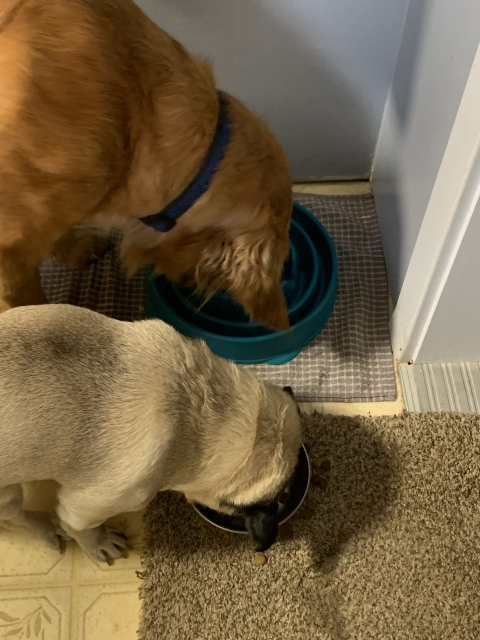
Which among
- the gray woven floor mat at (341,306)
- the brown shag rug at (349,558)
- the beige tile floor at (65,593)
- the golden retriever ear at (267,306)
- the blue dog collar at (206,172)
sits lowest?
the beige tile floor at (65,593)

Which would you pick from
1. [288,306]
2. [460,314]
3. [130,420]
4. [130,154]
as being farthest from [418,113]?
[130,420]

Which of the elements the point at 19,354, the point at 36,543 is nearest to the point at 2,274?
the point at 19,354

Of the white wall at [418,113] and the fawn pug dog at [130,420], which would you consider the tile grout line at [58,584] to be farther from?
the white wall at [418,113]

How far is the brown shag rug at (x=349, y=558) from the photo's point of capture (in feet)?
5.48

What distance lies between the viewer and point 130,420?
1268 millimetres

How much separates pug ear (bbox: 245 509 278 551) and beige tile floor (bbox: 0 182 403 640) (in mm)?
523

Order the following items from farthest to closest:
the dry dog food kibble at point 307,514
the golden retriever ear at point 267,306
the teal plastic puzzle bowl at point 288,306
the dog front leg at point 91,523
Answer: the teal plastic puzzle bowl at point 288,306, the dry dog food kibble at point 307,514, the golden retriever ear at point 267,306, the dog front leg at point 91,523

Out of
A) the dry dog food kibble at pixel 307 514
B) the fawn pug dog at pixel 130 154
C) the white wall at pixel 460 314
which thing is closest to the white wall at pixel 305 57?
the fawn pug dog at pixel 130 154

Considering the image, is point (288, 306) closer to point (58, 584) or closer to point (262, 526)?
point (262, 526)

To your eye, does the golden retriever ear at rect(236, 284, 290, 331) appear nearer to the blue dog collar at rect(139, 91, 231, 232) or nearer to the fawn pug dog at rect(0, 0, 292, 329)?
the fawn pug dog at rect(0, 0, 292, 329)

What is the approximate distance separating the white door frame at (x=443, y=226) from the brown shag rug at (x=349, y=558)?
385 millimetres

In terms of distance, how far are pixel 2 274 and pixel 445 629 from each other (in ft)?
5.24

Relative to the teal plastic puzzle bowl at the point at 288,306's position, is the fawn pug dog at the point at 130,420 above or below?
above

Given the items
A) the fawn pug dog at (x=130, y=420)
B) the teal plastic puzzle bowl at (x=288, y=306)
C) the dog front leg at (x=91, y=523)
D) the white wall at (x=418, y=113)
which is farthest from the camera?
the teal plastic puzzle bowl at (x=288, y=306)
